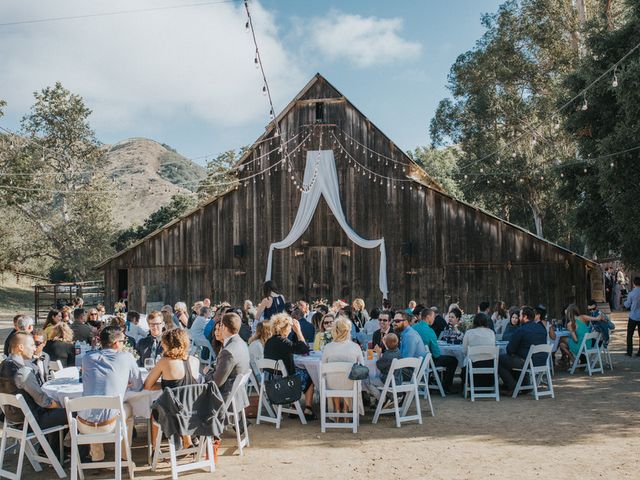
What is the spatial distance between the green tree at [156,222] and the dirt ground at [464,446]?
36.3 m

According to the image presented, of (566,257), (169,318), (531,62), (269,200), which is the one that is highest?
(531,62)

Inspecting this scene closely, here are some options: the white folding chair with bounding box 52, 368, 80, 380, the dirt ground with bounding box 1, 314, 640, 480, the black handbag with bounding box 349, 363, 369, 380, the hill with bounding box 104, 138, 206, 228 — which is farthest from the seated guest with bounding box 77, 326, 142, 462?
the hill with bounding box 104, 138, 206, 228

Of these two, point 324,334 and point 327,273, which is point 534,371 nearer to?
point 324,334

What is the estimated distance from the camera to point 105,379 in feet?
22.0

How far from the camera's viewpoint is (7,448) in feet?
26.1

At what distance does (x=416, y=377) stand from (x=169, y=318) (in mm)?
4950

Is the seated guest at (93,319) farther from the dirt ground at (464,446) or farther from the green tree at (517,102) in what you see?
the green tree at (517,102)

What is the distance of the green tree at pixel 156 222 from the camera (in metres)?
44.1

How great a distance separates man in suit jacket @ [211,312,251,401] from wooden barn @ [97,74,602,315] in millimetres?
13482

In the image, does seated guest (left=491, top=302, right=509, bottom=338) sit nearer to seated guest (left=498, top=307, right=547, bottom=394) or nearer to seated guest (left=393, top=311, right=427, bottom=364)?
seated guest (left=498, top=307, right=547, bottom=394)

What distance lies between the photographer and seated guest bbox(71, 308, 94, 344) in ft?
37.6

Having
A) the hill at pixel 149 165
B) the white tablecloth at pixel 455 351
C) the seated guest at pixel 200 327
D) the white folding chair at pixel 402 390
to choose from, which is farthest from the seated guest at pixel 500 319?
the hill at pixel 149 165

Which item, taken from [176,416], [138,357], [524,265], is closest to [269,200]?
[524,265]

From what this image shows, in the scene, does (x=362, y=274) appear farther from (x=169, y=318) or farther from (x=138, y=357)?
(x=138, y=357)
